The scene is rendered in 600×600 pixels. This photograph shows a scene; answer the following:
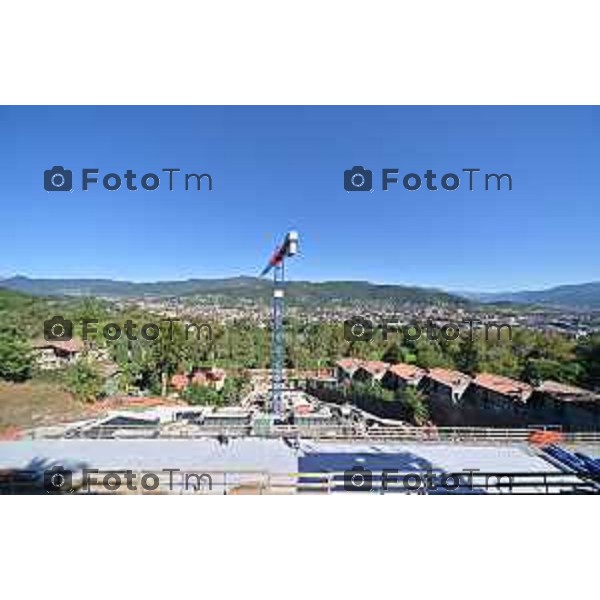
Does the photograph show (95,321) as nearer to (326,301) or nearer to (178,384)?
(178,384)

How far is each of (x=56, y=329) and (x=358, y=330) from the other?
10.2 feet

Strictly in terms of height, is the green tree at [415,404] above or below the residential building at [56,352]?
below

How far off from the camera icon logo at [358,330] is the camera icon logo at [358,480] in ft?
7.04

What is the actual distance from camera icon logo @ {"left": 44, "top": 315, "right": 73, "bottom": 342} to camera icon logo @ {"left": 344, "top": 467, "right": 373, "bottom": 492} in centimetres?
350

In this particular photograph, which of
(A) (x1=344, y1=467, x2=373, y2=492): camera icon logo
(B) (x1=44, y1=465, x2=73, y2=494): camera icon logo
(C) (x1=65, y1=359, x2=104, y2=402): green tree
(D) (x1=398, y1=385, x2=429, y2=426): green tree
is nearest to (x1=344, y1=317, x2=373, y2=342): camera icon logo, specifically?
(D) (x1=398, y1=385, x2=429, y2=426): green tree

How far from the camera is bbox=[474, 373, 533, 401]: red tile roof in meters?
5.53

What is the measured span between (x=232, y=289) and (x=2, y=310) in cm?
257

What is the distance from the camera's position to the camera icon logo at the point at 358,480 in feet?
11.4

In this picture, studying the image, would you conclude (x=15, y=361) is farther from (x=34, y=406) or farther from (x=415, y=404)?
(x=415, y=404)

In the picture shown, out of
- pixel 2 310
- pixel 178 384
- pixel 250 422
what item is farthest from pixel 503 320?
pixel 2 310

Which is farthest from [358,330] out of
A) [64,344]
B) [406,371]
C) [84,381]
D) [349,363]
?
[64,344]

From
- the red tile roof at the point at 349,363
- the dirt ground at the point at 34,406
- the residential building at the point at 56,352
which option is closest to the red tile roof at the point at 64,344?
the residential building at the point at 56,352

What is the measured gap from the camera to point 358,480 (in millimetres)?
3615

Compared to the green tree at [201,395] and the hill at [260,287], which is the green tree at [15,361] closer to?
the hill at [260,287]
